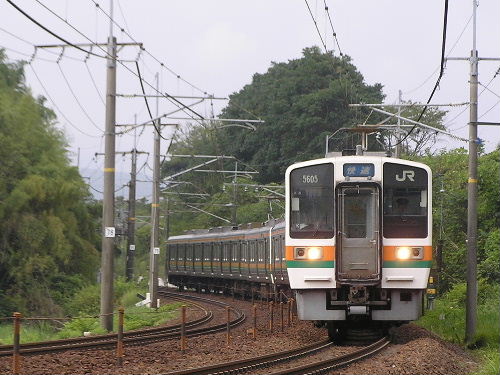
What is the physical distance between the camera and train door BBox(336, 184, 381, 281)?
15.9 metres

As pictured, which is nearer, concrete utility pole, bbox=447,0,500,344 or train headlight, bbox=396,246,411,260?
train headlight, bbox=396,246,411,260

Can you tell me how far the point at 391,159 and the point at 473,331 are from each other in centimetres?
537

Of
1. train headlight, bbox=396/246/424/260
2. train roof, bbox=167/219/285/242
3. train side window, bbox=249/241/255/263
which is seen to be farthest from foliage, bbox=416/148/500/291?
train headlight, bbox=396/246/424/260

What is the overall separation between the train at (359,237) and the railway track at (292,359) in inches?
28.0

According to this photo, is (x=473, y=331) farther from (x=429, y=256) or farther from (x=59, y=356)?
(x=59, y=356)

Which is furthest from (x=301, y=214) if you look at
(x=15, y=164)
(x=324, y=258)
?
(x=15, y=164)

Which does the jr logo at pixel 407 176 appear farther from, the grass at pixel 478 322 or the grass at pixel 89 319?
the grass at pixel 89 319

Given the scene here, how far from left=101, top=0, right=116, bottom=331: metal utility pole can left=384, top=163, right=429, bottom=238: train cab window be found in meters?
6.50

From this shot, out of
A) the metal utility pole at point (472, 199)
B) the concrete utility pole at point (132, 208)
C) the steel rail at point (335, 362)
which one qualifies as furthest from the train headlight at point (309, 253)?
the concrete utility pole at point (132, 208)

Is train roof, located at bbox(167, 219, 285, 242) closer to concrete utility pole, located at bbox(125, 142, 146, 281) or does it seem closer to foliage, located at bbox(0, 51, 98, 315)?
concrete utility pole, located at bbox(125, 142, 146, 281)

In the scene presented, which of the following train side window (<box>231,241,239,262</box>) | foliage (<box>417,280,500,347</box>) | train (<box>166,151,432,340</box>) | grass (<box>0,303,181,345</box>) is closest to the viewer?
train (<box>166,151,432,340</box>)

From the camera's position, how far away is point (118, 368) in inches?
505

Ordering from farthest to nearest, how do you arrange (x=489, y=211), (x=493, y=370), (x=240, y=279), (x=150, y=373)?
(x=240, y=279) < (x=489, y=211) < (x=493, y=370) < (x=150, y=373)

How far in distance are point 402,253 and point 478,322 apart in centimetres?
662
